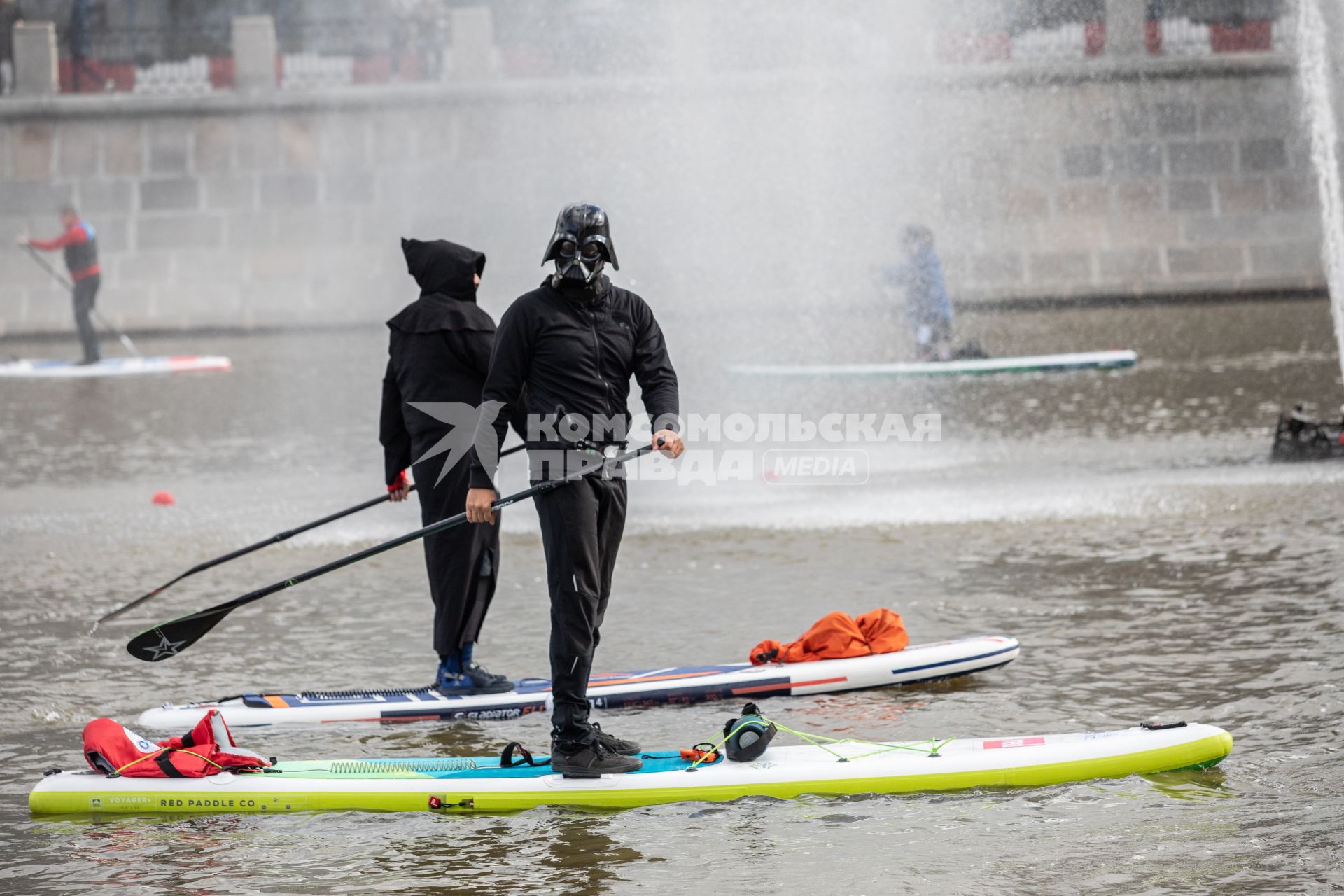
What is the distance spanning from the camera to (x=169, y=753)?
6.10 meters

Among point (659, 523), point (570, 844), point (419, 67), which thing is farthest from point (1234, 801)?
point (419, 67)

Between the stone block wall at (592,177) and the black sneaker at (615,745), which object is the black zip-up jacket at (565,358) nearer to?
the black sneaker at (615,745)

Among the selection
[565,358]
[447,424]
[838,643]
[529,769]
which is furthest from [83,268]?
[529,769]

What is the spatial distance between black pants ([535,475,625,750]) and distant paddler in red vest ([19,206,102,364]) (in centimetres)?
1747

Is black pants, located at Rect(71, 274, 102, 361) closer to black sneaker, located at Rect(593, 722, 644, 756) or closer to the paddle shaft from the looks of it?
the paddle shaft

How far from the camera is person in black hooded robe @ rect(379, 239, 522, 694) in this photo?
7176 millimetres

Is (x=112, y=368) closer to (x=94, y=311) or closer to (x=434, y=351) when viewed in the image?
(x=94, y=311)

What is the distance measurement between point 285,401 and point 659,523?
8708 mm

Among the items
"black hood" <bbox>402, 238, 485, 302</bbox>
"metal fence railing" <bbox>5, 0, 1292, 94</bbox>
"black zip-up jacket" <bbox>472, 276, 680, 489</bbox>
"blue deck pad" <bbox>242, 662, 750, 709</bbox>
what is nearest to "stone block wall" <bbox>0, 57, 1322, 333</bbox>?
"metal fence railing" <bbox>5, 0, 1292, 94</bbox>

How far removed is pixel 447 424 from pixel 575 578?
5.03 ft

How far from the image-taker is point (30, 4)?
1319 inches

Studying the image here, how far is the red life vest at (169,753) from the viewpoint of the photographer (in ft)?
19.8

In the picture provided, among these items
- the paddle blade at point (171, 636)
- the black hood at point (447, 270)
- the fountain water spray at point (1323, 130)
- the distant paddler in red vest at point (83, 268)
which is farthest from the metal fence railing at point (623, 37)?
the paddle blade at point (171, 636)

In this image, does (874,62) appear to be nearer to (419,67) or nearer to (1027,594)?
(419,67)
